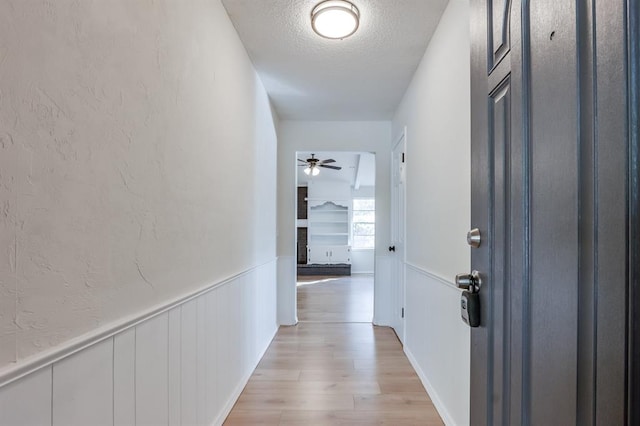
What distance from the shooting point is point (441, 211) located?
2207 mm

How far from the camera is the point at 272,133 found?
3.75 meters

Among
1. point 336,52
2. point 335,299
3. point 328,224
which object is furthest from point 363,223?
point 336,52

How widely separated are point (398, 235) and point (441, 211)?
64.5 inches

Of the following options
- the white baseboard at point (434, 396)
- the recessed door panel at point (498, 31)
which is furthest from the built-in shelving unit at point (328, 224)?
the recessed door panel at point (498, 31)

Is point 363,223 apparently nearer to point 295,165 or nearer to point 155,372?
point 295,165

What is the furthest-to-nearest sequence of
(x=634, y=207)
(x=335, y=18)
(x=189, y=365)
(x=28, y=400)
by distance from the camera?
(x=335, y=18) < (x=189, y=365) < (x=28, y=400) < (x=634, y=207)

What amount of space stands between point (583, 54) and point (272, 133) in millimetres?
3360

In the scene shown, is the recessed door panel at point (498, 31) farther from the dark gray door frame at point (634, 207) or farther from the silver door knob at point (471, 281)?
the silver door knob at point (471, 281)

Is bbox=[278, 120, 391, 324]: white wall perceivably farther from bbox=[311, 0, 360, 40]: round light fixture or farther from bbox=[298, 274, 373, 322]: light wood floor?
bbox=[311, 0, 360, 40]: round light fixture

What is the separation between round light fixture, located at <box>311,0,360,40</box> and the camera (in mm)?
2006

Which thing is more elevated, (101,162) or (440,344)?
(101,162)

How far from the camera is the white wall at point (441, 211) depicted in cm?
184

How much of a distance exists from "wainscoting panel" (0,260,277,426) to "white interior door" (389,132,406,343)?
1647mm

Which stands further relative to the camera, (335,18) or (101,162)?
(335,18)
